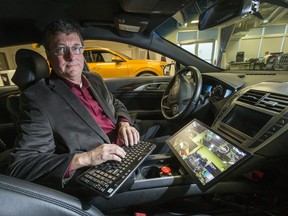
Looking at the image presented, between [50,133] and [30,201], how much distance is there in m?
0.50

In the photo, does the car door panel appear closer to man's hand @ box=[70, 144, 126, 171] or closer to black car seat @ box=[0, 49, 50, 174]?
black car seat @ box=[0, 49, 50, 174]

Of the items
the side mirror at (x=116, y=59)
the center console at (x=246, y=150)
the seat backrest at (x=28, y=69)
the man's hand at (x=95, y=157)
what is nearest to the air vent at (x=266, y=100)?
the center console at (x=246, y=150)

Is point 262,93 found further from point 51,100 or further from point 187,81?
point 51,100

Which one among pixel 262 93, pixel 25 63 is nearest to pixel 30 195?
pixel 25 63

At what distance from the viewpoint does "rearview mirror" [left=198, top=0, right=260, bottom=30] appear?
109cm

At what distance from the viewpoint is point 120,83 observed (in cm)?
251

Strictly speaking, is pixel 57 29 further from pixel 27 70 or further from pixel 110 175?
pixel 110 175

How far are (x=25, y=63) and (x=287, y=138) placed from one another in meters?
1.47

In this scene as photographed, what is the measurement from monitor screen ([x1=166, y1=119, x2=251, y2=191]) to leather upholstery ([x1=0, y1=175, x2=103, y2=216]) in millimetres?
495

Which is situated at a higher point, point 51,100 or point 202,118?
point 51,100

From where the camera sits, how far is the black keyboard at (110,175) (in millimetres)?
735

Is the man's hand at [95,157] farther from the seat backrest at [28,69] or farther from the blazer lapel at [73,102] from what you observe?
the seat backrest at [28,69]

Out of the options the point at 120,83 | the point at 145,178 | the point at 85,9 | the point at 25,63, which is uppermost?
the point at 85,9

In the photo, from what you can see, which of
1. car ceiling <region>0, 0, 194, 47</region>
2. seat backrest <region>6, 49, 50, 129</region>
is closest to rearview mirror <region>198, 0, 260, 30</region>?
car ceiling <region>0, 0, 194, 47</region>
